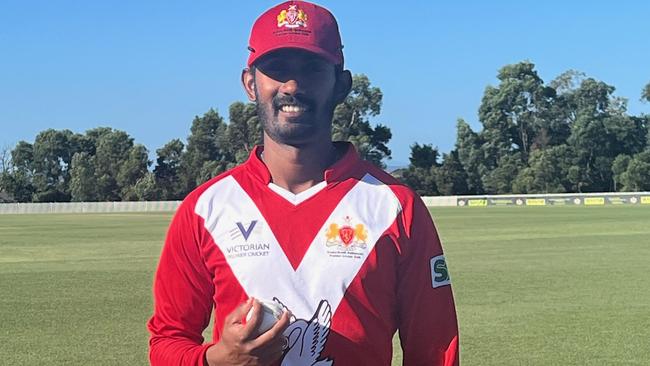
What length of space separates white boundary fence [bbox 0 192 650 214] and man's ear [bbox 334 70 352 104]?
204 ft

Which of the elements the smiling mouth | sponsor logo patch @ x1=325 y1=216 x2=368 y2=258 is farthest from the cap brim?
sponsor logo patch @ x1=325 y1=216 x2=368 y2=258

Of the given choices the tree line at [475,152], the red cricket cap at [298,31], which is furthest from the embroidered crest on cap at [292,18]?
the tree line at [475,152]

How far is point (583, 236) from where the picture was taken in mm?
25812

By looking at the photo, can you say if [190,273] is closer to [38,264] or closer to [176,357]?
[176,357]

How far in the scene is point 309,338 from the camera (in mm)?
2350

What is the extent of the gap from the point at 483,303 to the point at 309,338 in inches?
370

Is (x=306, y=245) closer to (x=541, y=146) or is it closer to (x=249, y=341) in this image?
(x=249, y=341)

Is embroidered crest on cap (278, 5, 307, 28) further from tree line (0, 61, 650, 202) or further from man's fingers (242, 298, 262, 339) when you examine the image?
tree line (0, 61, 650, 202)

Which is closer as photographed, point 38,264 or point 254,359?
point 254,359

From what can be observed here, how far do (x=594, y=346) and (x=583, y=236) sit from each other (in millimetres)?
18109

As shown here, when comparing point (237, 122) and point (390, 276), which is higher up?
point (237, 122)

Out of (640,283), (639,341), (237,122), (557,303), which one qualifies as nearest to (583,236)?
(640,283)

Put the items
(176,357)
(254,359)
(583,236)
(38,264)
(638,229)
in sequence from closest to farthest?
(254,359), (176,357), (38,264), (583,236), (638,229)

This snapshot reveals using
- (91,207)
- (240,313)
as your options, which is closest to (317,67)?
(240,313)
